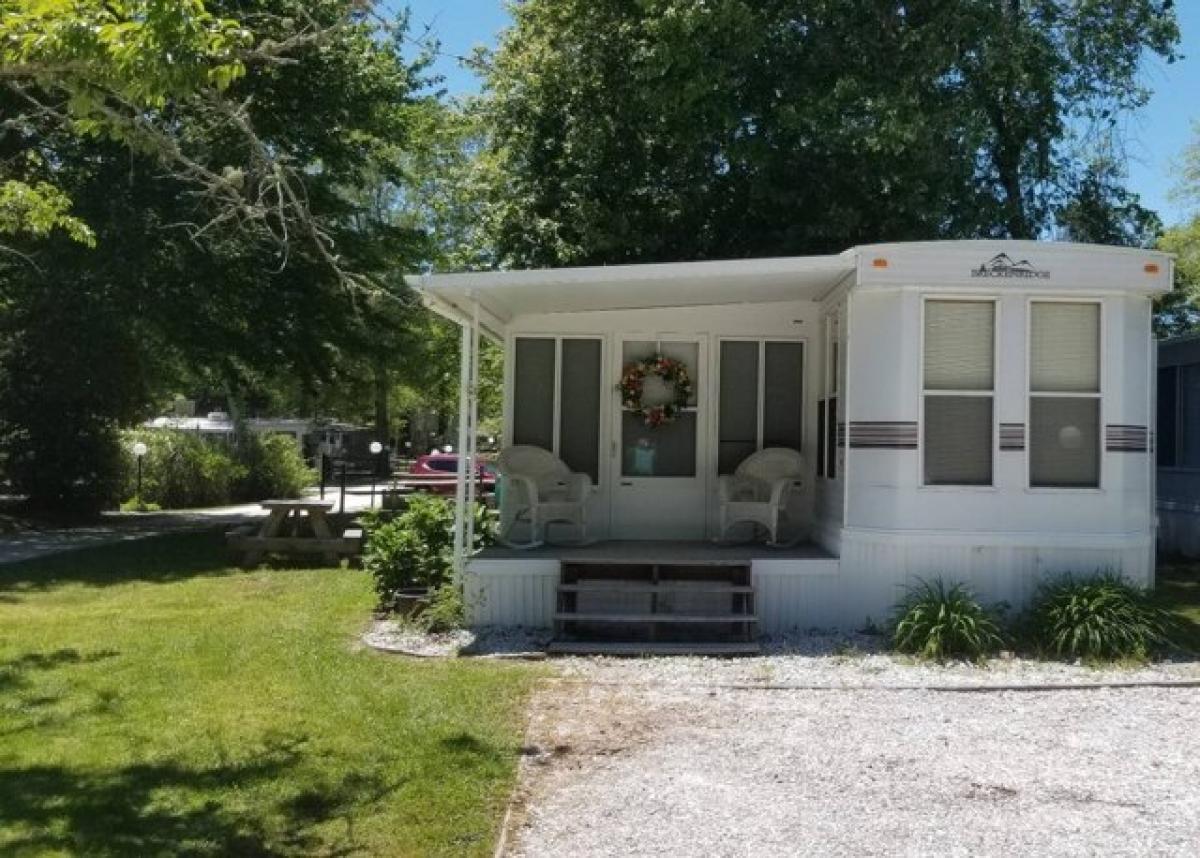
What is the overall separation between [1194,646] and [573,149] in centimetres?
830

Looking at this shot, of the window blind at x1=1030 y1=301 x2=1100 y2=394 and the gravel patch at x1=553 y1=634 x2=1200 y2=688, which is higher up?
the window blind at x1=1030 y1=301 x2=1100 y2=394

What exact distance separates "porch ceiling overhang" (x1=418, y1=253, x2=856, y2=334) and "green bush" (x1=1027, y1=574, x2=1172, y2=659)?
2.80m

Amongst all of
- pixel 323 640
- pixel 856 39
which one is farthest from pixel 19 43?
pixel 856 39

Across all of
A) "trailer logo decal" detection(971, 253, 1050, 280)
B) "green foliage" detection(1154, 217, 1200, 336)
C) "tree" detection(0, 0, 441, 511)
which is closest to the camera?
"trailer logo decal" detection(971, 253, 1050, 280)

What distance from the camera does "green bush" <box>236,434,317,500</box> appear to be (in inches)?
1004

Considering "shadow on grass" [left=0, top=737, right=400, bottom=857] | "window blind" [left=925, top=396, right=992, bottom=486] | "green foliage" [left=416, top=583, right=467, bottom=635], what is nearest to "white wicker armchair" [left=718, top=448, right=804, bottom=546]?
"window blind" [left=925, top=396, right=992, bottom=486]

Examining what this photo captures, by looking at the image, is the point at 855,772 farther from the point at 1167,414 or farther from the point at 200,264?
the point at 200,264

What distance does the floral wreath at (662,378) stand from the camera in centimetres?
972

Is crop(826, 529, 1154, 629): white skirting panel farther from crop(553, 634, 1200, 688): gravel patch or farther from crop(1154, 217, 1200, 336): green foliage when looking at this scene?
crop(1154, 217, 1200, 336): green foliage

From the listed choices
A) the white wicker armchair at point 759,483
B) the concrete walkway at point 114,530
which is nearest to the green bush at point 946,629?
the white wicker armchair at point 759,483

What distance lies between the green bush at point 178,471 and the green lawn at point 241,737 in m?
13.5

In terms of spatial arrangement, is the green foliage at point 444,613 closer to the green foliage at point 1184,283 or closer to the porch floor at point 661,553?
the porch floor at point 661,553

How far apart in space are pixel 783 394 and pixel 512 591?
130 inches

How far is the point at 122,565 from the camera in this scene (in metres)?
12.4
